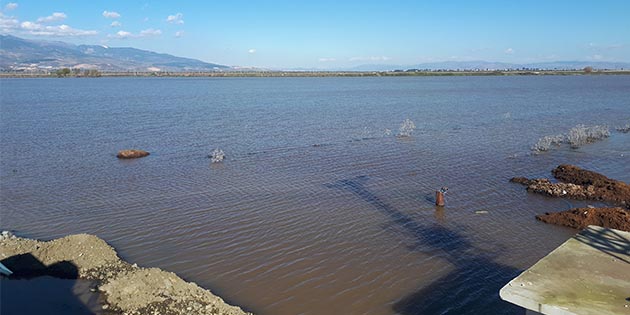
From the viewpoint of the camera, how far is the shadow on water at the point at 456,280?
29.8 ft

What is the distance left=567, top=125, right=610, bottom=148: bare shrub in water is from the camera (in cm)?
2634

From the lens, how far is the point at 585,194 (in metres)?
16.3

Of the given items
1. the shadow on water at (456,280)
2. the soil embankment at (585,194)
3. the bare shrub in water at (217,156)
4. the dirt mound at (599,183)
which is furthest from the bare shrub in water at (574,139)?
the bare shrub in water at (217,156)

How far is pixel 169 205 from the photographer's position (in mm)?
15484

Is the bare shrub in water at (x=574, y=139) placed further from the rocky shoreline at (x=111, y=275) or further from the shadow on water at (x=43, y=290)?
the shadow on water at (x=43, y=290)

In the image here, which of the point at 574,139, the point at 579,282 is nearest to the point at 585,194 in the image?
the point at 579,282

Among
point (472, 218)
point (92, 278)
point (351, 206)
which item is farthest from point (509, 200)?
point (92, 278)

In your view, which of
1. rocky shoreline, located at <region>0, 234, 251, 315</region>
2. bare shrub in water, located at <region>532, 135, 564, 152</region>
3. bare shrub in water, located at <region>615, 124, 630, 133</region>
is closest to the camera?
rocky shoreline, located at <region>0, 234, 251, 315</region>

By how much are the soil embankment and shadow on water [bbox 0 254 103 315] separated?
41.1ft

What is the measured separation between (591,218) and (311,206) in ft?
Result: 27.4

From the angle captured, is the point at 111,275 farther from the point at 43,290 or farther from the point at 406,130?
the point at 406,130

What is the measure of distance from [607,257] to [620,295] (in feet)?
4.88

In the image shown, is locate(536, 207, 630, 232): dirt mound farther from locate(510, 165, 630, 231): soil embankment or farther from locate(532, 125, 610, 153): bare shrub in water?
locate(532, 125, 610, 153): bare shrub in water

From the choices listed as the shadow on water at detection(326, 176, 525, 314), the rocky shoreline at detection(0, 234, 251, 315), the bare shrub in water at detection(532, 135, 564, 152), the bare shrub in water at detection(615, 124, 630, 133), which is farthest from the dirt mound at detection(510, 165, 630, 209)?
the bare shrub in water at detection(615, 124, 630, 133)
